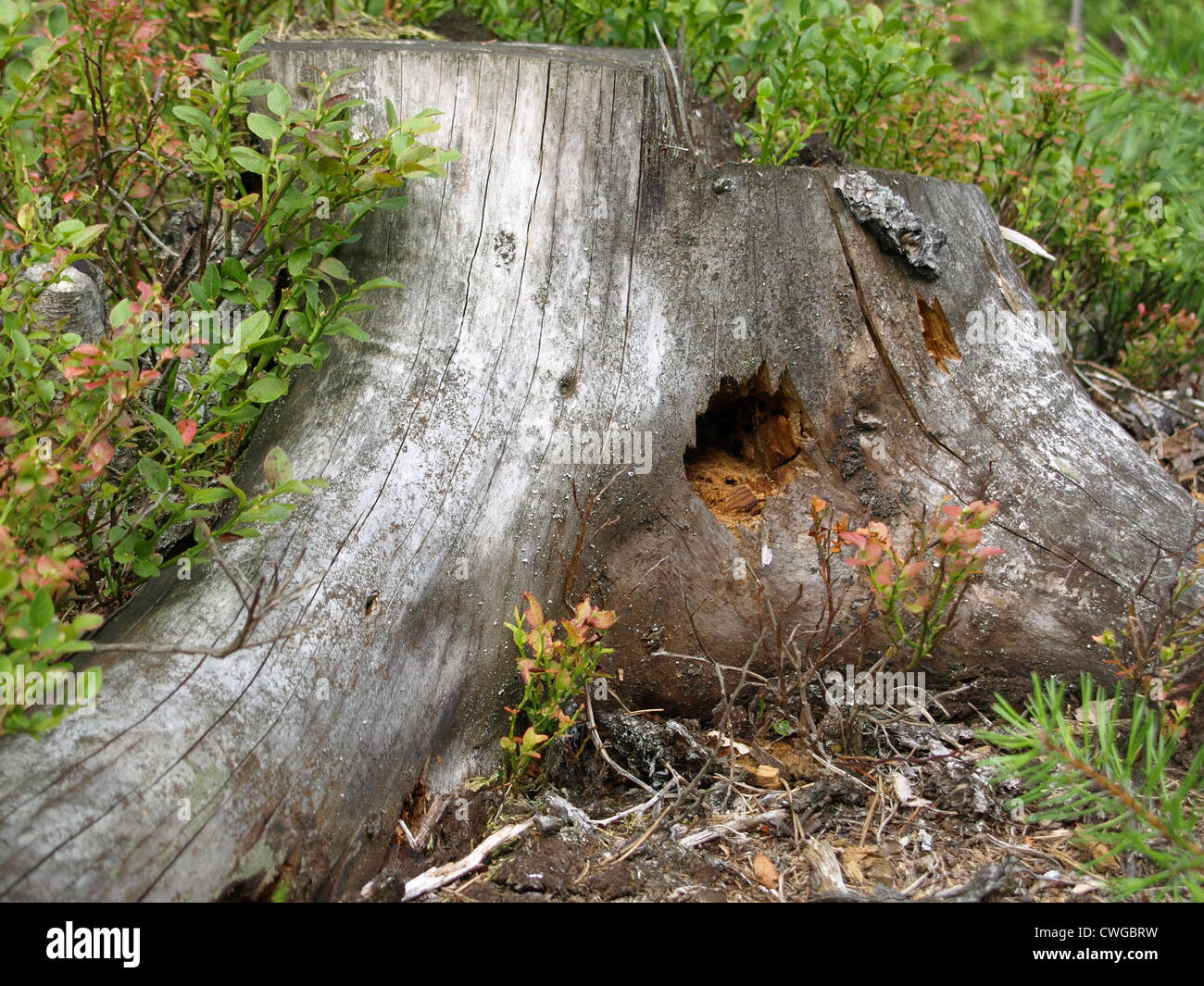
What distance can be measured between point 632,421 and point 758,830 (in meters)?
1.24

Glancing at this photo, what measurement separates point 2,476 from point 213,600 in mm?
562

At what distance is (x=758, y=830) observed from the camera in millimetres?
2559

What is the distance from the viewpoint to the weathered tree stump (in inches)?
104

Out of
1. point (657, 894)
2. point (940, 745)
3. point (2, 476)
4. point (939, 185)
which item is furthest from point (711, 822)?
point (939, 185)

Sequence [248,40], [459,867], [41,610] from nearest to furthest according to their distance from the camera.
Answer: [41,610]
[459,867]
[248,40]

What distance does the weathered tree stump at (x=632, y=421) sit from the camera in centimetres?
265

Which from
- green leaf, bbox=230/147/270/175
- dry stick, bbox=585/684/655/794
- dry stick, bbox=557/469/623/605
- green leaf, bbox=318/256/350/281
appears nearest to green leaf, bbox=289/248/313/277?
green leaf, bbox=318/256/350/281

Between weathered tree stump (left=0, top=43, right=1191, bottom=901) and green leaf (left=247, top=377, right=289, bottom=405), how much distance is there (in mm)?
244

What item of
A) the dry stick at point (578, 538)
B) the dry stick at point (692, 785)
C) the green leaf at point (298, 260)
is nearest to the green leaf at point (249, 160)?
the green leaf at point (298, 260)

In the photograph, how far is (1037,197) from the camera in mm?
4523

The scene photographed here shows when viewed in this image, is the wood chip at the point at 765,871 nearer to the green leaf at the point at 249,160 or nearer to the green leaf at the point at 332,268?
the green leaf at the point at 332,268

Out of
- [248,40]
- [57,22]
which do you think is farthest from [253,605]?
[57,22]

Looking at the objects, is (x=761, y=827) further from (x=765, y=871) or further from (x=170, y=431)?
(x=170, y=431)
